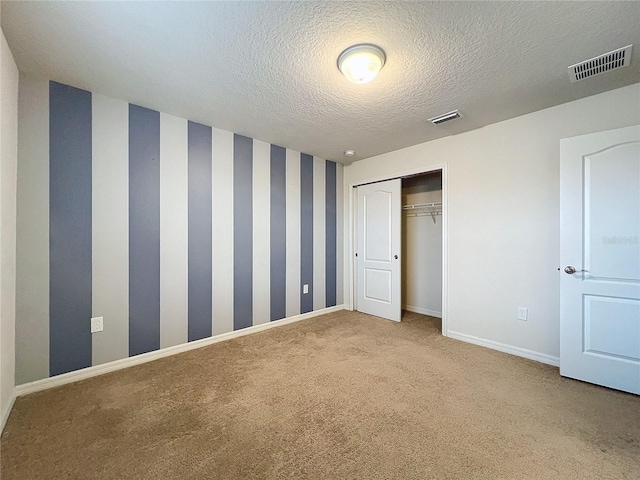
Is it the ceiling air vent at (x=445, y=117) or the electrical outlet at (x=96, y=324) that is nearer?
the electrical outlet at (x=96, y=324)

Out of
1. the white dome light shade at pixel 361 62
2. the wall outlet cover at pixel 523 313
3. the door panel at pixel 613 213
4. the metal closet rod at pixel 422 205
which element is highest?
the white dome light shade at pixel 361 62

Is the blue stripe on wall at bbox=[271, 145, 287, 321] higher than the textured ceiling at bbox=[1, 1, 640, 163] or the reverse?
the reverse

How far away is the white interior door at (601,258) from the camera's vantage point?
79.3 inches

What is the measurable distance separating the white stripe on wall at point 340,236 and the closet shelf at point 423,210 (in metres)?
1.07

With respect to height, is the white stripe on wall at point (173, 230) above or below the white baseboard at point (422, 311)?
above

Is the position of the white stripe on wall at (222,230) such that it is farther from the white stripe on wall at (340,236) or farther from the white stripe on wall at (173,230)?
the white stripe on wall at (340,236)

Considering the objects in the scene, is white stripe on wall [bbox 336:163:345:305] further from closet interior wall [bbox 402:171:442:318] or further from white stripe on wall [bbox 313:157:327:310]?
closet interior wall [bbox 402:171:442:318]

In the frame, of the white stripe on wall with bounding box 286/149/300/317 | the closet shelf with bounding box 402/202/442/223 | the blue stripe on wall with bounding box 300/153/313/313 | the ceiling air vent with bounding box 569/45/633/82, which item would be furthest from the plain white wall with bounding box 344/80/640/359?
the white stripe on wall with bounding box 286/149/300/317

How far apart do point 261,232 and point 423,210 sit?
8.48ft

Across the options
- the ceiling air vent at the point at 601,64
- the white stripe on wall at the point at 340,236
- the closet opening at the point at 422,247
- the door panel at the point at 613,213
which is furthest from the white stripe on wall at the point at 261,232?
the door panel at the point at 613,213

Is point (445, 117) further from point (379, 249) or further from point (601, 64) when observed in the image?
point (379, 249)

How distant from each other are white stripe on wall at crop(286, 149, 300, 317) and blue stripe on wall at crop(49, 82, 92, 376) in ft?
7.00

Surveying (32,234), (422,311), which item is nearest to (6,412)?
(32,234)

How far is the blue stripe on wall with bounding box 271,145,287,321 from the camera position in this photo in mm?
3586
